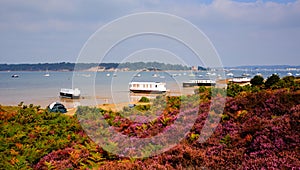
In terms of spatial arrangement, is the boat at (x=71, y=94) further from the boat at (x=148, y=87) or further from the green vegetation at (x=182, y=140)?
the green vegetation at (x=182, y=140)

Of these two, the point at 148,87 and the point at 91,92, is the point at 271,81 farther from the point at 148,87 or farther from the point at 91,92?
the point at 91,92

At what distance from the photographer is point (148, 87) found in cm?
5753

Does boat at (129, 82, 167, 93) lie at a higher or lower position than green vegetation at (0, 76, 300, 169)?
lower

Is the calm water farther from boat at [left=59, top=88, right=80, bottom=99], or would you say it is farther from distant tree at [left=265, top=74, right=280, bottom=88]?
distant tree at [left=265, top=74, right=280, bottom=88]

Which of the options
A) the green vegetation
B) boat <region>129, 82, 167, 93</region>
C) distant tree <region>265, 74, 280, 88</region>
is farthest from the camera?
boat <region>129, 82, 167, 93</region>

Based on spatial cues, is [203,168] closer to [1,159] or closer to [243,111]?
[243,111]

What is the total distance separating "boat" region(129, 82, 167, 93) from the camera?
55741mm

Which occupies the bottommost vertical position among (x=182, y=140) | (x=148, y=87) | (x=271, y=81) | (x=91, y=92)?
(x=91, y=92)

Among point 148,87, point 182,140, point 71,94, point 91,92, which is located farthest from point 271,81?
point 91,92

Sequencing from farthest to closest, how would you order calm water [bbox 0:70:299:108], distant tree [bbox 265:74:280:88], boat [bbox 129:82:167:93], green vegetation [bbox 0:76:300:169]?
1. boat [bbox 129:82:167:93]
2. calm water [bbox 0:70:299:108]
3. distant tree [bbox 265:74:280:88]
4. green vegetation [bbox 0:76:300:169]

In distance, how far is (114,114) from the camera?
10820mm

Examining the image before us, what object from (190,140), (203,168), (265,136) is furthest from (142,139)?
(265,136)

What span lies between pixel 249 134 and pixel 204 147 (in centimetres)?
95

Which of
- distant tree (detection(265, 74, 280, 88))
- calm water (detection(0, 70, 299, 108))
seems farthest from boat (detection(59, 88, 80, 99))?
distant tree (detection(265, 74, 280, 88))
